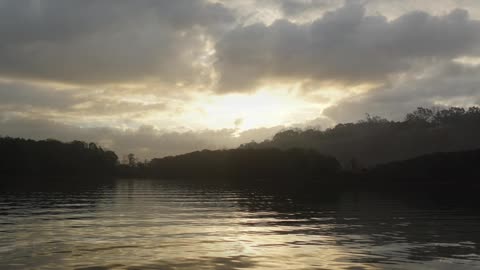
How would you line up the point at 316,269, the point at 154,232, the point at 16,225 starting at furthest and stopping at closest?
the point at 16,225, the point at 154,232, the point at 316,269

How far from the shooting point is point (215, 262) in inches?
1238

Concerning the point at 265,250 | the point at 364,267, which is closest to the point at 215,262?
the point at 265,250

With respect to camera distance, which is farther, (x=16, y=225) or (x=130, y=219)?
(x=130, y=219)

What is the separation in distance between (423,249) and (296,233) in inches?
499

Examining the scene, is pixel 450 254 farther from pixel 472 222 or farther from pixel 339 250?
pixel 472 222

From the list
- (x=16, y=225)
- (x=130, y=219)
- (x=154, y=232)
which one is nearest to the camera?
(x=154, y=232)

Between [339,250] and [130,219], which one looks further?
[130,219]

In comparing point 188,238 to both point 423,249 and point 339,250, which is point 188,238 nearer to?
point 339,250

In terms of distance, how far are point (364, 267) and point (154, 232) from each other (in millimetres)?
22036

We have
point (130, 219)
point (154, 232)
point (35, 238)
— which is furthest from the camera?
point (130, 219)

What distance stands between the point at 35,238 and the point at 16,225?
10.4m

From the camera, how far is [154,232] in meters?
→ 45.5

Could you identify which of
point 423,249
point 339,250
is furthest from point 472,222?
point 339,250

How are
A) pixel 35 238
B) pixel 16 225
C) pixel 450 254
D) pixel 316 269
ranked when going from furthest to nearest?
pixel 16 225 < pixel 35 238 < pixel 450 254 < pixel 316 269
